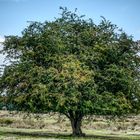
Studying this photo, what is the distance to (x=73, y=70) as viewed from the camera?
51.0 metres

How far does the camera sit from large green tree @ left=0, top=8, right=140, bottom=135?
167ft

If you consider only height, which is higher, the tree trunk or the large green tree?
the large green tree

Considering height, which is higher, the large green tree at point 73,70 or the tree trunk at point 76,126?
the large green tree at point 73,70

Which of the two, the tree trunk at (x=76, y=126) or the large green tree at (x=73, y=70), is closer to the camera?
the large green tree at (x=73, y=70)

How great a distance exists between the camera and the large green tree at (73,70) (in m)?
50.9

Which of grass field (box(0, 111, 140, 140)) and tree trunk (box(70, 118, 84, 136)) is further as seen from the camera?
tree trunk (box(70, 118, 84, 136))

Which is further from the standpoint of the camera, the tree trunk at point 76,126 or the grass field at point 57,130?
the tree trunk at point 76,126

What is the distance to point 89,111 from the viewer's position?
5272 cm

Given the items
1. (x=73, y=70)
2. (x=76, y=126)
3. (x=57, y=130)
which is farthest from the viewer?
(x=57, y=130)

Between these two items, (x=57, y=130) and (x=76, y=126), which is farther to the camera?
(x=57, y=130)

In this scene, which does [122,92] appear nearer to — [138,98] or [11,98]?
[138,98]

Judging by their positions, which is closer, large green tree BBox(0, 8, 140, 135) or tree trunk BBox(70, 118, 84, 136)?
large green tree BBox(0, 8, 140, 135)

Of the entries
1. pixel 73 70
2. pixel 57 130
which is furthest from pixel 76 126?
pixel 57 130

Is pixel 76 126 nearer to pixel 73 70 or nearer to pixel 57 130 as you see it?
pixel 73 70
